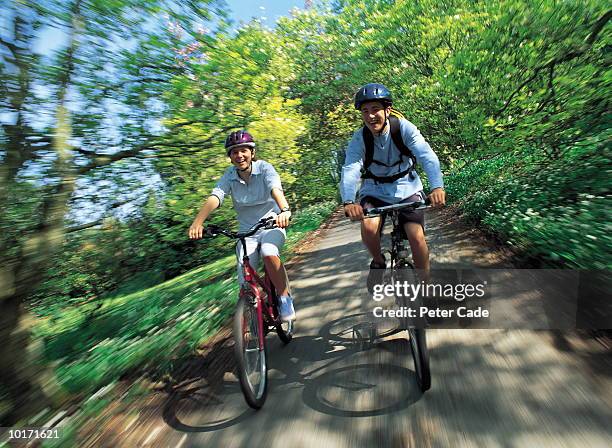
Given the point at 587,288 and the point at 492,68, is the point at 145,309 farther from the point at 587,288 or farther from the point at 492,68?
→ the point at 492,68

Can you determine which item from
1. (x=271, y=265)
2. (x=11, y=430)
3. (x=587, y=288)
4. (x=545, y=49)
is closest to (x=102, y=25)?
(x=271, y=265)

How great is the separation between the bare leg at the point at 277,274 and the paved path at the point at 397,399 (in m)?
0.67

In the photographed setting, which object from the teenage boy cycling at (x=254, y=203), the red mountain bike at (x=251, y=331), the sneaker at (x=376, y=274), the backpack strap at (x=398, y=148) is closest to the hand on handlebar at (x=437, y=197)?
the backpack strap at (x=398, y=148)

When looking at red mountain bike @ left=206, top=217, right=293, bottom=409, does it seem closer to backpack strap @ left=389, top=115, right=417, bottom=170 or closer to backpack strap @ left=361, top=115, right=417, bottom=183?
backpack strap @ left=361, top=115, right=417, bottom=183

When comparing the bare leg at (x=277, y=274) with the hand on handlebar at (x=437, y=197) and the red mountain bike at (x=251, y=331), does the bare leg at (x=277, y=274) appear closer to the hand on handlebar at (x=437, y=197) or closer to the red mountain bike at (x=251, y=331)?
the red mountain bike at (x=251, y=331)

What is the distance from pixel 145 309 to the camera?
19.4 ft

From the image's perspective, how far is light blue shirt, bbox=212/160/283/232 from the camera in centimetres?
376

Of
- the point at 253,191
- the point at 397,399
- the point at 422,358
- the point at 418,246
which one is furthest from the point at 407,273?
the point at 253,191

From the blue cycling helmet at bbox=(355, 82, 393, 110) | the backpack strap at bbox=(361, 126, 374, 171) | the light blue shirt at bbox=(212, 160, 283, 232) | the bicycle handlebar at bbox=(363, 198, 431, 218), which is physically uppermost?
the blue cycling helmet at bbox=(355, 82, 393, 110)

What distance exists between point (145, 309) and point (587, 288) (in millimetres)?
5818

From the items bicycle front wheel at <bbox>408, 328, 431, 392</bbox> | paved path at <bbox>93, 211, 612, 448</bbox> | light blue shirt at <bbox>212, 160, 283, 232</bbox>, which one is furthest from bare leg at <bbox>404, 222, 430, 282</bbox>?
light blue shirt at <bbox>212, 160, 283, 232</bbox>

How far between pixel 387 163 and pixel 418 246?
0.80 meters

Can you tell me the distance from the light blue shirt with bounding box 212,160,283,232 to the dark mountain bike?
111 centimetres

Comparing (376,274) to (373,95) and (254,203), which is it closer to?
(254,203)
